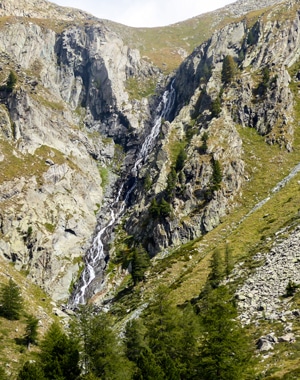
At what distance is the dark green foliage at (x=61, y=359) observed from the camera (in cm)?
3341

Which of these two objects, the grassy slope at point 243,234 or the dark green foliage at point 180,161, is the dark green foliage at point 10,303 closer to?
the grassy slope at point 243,234

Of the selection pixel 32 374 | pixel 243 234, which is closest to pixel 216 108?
pixel 243 234

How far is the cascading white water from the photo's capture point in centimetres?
9131

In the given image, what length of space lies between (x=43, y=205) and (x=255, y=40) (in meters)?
122

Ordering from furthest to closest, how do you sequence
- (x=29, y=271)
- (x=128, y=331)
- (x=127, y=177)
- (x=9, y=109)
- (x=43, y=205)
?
(x=127, y=177)
(x=9, y=109)
(x=43, y=205)
(x=29, y=271)
(x=128, y=331)

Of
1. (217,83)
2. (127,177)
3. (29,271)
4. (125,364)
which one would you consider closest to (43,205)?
(29,271)

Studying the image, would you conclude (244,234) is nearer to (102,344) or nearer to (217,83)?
(102,344)

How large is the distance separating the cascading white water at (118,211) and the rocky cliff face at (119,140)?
7.62 ft

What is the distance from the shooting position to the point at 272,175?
99.9 m

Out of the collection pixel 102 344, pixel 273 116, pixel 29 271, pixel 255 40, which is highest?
pixel 255 40

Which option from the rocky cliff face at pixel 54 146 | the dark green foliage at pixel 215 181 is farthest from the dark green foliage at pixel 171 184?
the rocky cliff face at pixel 54 146

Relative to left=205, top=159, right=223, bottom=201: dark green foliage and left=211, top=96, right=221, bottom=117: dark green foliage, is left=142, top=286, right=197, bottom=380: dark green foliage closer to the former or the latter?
left=205, top=159, right=223, bottom=201: dark green foliage

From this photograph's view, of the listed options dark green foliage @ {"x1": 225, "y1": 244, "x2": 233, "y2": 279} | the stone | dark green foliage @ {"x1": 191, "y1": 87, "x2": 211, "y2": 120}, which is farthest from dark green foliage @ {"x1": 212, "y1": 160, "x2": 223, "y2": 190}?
the stone

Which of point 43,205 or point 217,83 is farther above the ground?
point 217,83
